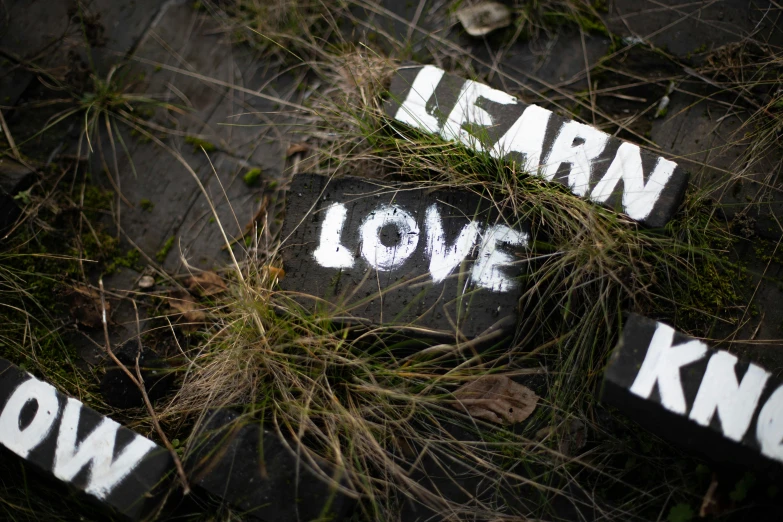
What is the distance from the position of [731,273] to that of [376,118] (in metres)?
1.49

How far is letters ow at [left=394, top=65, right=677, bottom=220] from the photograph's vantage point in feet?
6.56

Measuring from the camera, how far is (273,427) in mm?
1900

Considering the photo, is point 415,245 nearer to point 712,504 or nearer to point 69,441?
point 712,504

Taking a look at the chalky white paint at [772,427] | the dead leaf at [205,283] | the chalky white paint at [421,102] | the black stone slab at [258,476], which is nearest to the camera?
the chalky white paint at [772,427]

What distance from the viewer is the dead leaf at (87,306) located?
2324 millimetres

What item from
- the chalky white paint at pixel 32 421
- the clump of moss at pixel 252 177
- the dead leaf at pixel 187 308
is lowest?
the chalky white paint at pixel 32 421

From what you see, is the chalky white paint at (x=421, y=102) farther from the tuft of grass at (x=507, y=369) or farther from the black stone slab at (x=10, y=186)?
the black stone slab at (x=10, y=186)

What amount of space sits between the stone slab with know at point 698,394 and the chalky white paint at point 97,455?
63.1 inches

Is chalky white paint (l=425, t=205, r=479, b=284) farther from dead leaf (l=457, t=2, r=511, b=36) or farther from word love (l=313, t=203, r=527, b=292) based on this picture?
dead leaf (l=457, t=2, r=511, b=36)

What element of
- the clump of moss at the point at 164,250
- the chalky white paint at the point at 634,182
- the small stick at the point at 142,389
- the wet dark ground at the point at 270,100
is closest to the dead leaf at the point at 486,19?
the wet dark ground at the point at 270,100

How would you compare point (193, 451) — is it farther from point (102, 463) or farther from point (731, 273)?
point (731, 273)

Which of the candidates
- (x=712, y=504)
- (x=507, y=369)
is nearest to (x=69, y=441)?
(x=507, y=369)

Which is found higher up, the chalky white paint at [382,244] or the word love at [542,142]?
the word love at [542,142]

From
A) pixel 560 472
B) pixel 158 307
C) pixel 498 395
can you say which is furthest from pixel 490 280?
pixel 158 307
